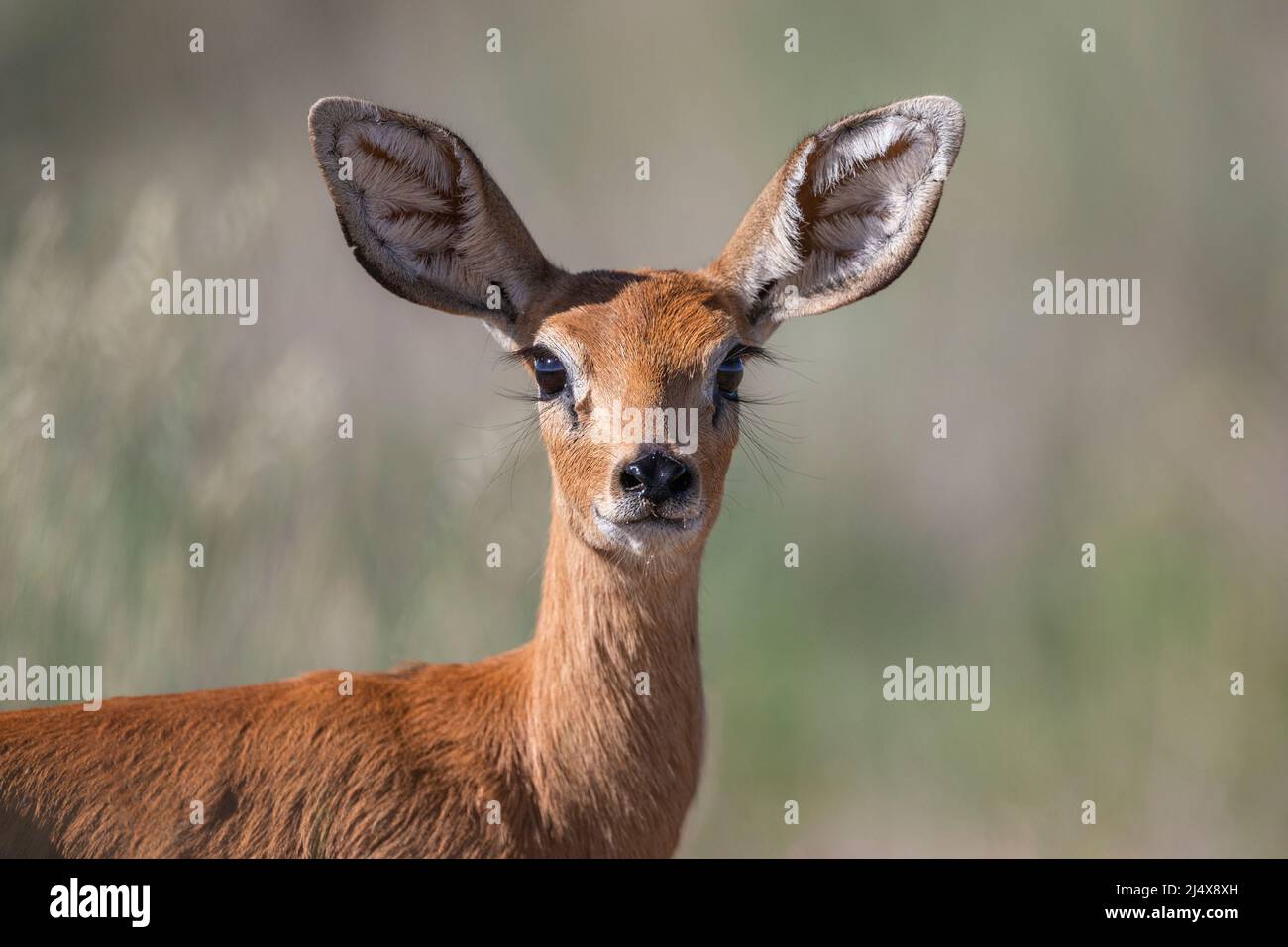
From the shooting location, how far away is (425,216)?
21.4 feet

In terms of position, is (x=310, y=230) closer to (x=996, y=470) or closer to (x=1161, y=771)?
(x=996, y=470)

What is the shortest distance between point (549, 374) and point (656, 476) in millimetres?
907

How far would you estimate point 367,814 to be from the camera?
235 inches

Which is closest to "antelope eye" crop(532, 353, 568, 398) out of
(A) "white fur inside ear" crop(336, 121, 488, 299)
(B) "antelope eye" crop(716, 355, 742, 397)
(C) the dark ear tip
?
(A) "white fur inside ear" crop(336, 121, 488, 299)

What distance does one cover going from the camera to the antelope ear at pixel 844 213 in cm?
645

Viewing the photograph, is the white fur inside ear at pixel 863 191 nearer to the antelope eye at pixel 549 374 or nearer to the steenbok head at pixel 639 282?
the steenbok head at pixel 639 282

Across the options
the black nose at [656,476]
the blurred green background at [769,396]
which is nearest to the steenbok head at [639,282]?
the black nose at [656,476]

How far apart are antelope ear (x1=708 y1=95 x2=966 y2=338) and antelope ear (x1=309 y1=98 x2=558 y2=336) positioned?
0.93 m

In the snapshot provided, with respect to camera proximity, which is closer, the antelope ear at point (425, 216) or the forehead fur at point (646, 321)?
the forehead fur at point (646, 321)

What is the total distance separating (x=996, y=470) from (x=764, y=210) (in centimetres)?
631

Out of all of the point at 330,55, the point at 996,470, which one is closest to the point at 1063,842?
→ the point at 996,470

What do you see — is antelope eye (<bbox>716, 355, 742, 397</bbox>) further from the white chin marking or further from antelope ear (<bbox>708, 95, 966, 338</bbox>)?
the white chin marking

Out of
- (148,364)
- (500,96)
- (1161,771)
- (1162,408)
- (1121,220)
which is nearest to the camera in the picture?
(148,364)

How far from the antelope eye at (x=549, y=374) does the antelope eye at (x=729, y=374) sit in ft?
2.12
